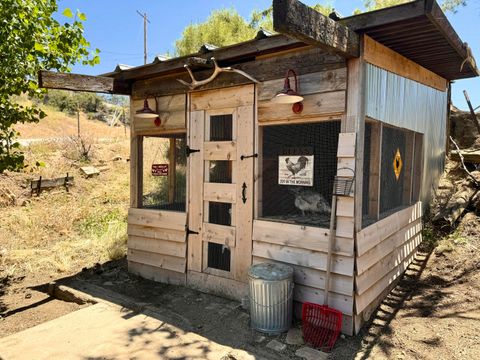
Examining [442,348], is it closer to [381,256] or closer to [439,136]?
[381,256]

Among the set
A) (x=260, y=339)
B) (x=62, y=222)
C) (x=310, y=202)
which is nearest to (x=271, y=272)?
(x=260, y=339)

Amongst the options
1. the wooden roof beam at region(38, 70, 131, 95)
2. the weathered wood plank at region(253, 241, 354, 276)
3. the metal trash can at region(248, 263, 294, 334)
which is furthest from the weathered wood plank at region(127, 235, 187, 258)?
the wooden roof beam at region(38, 70, 131, 95)

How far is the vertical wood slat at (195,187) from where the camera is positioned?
4.40m

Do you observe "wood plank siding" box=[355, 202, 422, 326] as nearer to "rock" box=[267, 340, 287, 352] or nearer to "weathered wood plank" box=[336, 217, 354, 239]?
"weathered wood plank" box=[336, 217, 354, 239]

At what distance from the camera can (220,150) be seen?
421 cm

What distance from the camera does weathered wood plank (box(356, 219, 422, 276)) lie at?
11.2ft

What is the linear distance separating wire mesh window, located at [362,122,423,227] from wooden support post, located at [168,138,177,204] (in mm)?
2462

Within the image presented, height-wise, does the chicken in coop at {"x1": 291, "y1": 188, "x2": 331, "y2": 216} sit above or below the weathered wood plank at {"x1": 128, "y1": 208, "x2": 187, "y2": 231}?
above

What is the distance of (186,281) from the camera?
182 inches

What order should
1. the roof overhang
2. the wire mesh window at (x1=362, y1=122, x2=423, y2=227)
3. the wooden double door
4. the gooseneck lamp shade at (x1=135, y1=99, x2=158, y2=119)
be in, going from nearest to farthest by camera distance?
1. the roof overhang
2. the wire mesh window at (x1=362, y1=122, x2=423, y2=227)
3. the wooden double door
4. the gooseneck lamp shade at (x1=135, y1=99, x2=158, y2=119)

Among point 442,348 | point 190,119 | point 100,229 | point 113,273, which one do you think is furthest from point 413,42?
point 100,229

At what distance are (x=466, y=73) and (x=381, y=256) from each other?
3.51 meters

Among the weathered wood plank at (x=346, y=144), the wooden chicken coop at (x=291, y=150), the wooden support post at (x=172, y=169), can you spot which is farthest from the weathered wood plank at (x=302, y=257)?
the wooden support post at (x=172, y=169)

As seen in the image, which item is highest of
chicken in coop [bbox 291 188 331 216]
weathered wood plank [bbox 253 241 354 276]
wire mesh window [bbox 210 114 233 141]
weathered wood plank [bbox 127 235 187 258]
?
wire mesh window [bbox 210 114 233 141]
